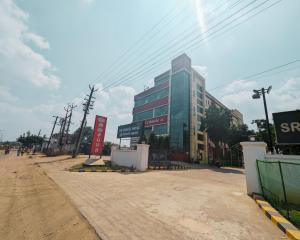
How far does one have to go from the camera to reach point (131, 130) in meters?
24.9

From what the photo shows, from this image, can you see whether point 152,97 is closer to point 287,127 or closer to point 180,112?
point 180,112

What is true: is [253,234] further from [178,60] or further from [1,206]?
[178,60]

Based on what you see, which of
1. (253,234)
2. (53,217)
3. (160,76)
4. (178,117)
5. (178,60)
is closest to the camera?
(253,234)

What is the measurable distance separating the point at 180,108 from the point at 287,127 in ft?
124

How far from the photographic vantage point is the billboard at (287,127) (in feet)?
22.6

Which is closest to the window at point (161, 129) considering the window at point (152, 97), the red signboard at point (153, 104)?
the red signboard at point (153, 104)

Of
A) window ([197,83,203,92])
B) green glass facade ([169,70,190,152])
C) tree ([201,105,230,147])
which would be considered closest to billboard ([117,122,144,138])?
tree ([201,105,230,147])

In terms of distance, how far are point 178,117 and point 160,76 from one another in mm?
17977

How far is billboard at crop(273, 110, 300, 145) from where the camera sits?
688cm

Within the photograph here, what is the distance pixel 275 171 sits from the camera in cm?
578

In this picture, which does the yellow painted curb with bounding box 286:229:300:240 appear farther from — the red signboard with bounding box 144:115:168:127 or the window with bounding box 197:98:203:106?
the window with bounding box 197:98:203:106

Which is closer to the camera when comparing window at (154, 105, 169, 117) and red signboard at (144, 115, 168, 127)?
red signboard at (144, 115, 168, 127)

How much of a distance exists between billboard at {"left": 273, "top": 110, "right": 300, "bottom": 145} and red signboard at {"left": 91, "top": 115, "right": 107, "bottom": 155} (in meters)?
19.7

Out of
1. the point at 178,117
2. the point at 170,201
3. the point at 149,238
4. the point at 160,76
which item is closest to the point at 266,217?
the point at 170,201
